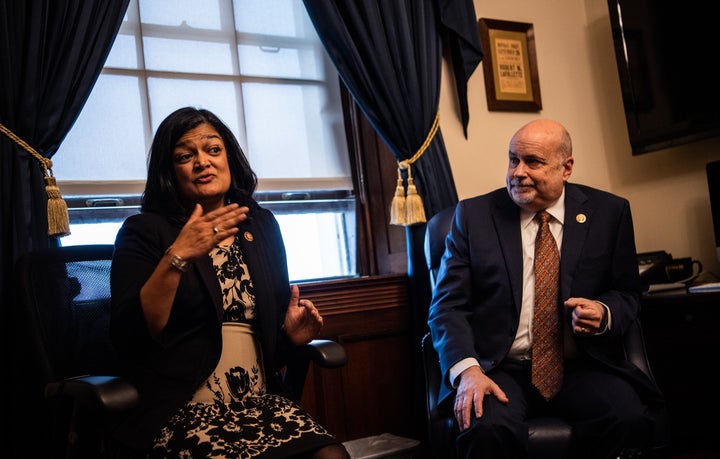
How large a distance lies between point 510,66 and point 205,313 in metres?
2.13

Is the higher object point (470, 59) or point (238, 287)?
point (470, 59)

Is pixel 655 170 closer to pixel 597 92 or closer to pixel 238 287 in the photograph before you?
pixel 597 92

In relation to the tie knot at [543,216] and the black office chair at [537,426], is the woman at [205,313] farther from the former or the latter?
the tie knot at [543,216]

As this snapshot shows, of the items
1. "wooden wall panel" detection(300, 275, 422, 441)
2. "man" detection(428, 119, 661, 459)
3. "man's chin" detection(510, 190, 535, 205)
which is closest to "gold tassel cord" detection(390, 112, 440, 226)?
"wooden wall panel" detection(300, 275, 422, 441)

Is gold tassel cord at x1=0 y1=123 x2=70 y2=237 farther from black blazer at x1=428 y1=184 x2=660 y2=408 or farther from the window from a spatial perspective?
black blazer at x1=428 y1=184 x2=660 y2=408

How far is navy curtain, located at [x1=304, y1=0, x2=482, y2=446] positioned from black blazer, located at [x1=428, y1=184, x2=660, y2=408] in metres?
0.60

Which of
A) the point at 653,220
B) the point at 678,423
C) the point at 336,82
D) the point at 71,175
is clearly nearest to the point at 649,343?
the point at 678,423

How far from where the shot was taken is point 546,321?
83.4 inches

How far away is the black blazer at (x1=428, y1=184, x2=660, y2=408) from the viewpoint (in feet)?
6.79

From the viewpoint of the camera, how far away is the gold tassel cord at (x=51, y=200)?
86.5 inches

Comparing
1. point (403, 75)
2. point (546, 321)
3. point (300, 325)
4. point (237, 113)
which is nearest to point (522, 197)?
point (546, 321)

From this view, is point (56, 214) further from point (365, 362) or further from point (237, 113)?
point (365, 362)

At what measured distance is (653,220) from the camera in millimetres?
3492

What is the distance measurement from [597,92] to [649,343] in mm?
1372
